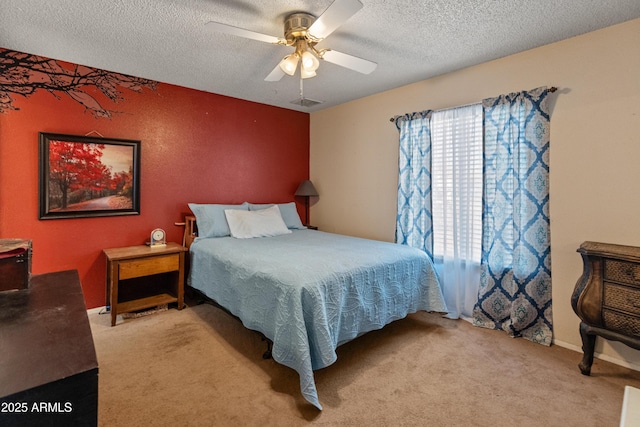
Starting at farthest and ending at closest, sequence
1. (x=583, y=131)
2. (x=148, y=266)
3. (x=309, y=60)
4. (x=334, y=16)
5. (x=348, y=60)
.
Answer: (x=148, y=266) → (x=583, y=131) → (x=348, y=60) → (x=309, y=60) → (x=334, y=16)

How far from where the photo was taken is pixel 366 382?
2.01 metres

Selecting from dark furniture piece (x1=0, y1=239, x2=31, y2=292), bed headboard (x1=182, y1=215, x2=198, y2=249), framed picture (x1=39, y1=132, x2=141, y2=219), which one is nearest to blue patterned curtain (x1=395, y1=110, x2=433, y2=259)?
bed headboard (x1=182, y1=215, x2=198, y2=249)

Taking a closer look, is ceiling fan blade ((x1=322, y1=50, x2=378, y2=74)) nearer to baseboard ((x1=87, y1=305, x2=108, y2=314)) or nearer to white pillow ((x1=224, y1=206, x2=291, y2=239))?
white pillow ((x1=224, y1=206, x2=291, y2=239))

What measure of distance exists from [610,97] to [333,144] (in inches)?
114

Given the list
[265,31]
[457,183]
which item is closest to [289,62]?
[265,31]

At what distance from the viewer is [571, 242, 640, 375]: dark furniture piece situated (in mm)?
1896

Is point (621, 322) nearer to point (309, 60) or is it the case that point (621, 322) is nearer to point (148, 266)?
point (309, 60)

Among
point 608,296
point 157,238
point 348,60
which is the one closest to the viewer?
point 608,296

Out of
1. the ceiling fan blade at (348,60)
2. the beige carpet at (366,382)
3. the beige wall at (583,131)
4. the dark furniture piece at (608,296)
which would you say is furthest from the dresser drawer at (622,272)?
the ceiling fan blade at (348,60)

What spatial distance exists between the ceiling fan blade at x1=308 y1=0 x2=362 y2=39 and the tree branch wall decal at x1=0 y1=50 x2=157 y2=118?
7.72 feet

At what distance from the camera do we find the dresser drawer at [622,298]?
1.89 meters

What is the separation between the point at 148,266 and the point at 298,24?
2511mm

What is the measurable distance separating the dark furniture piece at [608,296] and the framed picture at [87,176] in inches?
157

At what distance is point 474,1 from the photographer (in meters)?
1.92
